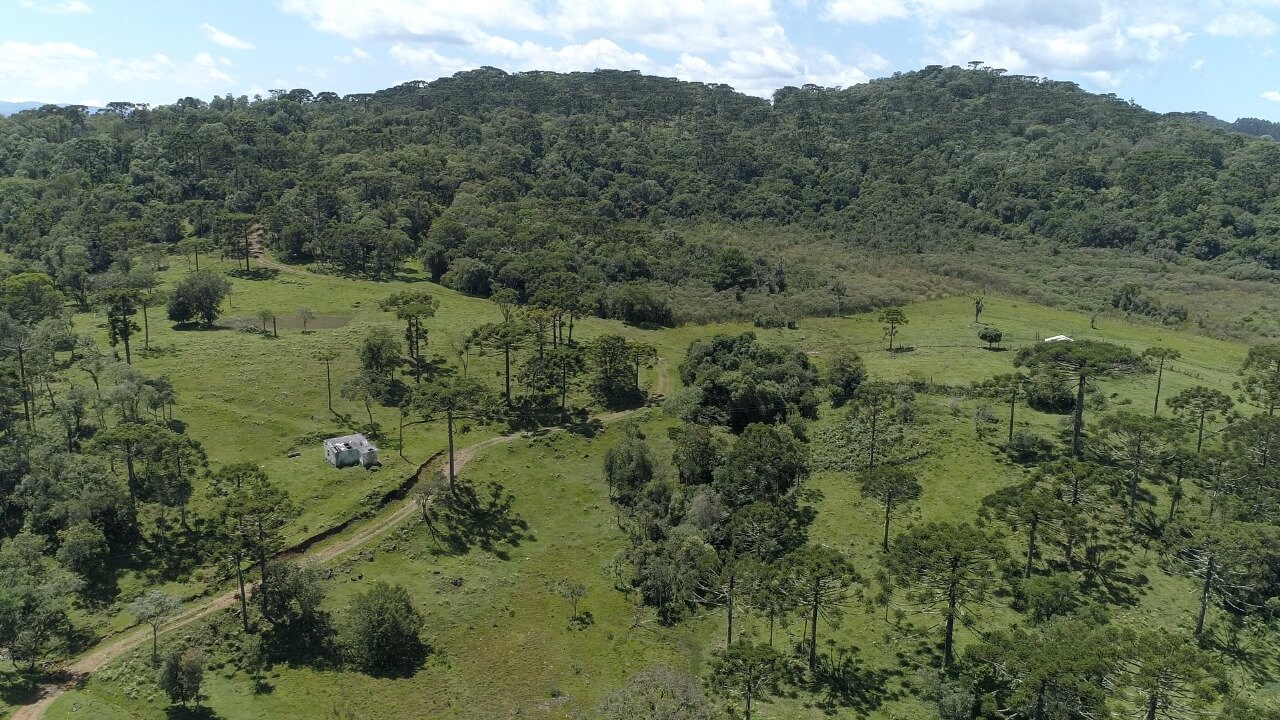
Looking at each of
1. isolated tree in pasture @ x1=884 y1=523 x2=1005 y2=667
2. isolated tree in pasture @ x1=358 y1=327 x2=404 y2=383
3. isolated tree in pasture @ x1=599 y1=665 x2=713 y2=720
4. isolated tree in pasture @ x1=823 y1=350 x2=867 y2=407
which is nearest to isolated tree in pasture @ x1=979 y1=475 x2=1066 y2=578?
isolated tree in pasture @ x1=884 y1=523 x2=1005 y2=667

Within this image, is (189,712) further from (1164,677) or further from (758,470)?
(1164,677)

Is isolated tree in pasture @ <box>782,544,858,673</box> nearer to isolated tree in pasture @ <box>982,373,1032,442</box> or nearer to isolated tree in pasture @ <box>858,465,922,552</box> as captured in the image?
isolated tree in pasture @ <box>858,465,922,552</box>

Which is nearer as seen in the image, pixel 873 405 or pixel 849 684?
pixel 849 684

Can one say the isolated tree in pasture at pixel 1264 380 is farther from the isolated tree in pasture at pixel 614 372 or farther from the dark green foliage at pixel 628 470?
the isolated tree in pasture at pixel 614 372

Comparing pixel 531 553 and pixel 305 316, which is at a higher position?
pixel 305 316

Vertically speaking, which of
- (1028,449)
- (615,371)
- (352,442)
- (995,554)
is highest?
(615,371)

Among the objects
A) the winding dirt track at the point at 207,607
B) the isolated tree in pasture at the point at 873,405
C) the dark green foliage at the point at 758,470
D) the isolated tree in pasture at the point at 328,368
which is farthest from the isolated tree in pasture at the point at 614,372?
the isolated tree in pasture at the point at 328,368

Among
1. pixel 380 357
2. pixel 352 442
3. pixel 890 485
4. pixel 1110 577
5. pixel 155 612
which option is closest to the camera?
pixel 155 612

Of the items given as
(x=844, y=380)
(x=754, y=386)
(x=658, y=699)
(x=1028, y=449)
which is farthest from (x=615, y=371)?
(x=658, y=699)
